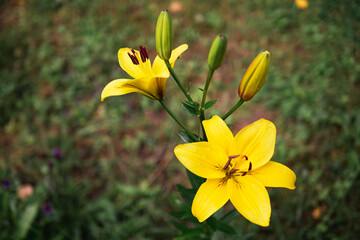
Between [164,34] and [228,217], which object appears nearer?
[164,34]

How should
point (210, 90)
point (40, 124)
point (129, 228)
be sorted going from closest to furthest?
point (129, 228)
point (40, 124)
point (210, 90)

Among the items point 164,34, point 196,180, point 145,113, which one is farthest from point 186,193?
point 145,113

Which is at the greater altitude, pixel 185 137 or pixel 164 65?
pixel 164 65

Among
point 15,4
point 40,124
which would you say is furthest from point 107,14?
point 40,124

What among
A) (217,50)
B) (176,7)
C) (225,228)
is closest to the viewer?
(217,50)

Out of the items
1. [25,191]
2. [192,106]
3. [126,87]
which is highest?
[126,87]

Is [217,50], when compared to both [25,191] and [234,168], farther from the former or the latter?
[25,191]

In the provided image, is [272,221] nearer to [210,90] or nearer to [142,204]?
[142,204]
